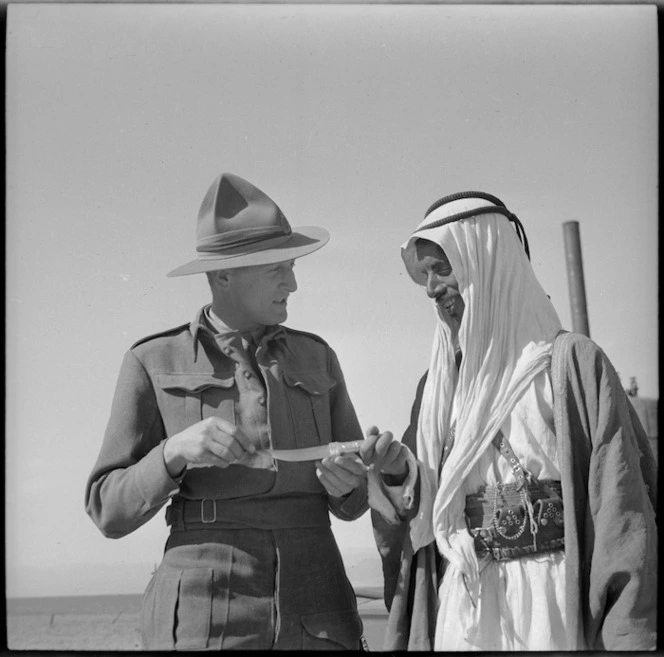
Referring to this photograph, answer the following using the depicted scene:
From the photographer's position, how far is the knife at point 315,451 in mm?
2736

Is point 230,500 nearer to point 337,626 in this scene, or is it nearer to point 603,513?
point 337,626

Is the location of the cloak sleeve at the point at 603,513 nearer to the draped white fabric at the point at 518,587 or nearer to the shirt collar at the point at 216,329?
the draped white fabric at the point at 518,587

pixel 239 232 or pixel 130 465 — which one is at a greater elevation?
pixel 239 232

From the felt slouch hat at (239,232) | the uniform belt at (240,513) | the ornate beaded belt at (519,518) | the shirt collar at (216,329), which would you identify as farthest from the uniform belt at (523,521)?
the felt slouch hat at (239,232)

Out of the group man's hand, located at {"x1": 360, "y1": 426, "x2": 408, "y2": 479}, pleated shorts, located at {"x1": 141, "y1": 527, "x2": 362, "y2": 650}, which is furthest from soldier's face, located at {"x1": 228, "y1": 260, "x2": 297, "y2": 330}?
pleated shorts, located at {"x1": 141, "y1": 527, "x2": 362, "y2": 650}

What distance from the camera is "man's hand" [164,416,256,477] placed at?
264 cm

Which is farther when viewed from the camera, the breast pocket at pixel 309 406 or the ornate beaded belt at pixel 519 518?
the breast pocket at pixel 309 406

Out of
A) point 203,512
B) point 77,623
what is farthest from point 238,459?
point 77,623

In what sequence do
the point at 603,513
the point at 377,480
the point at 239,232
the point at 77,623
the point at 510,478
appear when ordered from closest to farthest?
the point at 603,513 → the point at 510,478 → the point at 377,480 → the point at 239,232 → the point at 77,623

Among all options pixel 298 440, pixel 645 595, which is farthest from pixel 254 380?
pixel 645 595

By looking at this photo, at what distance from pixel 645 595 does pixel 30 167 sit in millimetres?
1848

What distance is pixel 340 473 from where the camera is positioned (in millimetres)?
2770

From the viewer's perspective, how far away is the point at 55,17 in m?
2.95

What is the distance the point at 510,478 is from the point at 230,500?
26.5 inches
